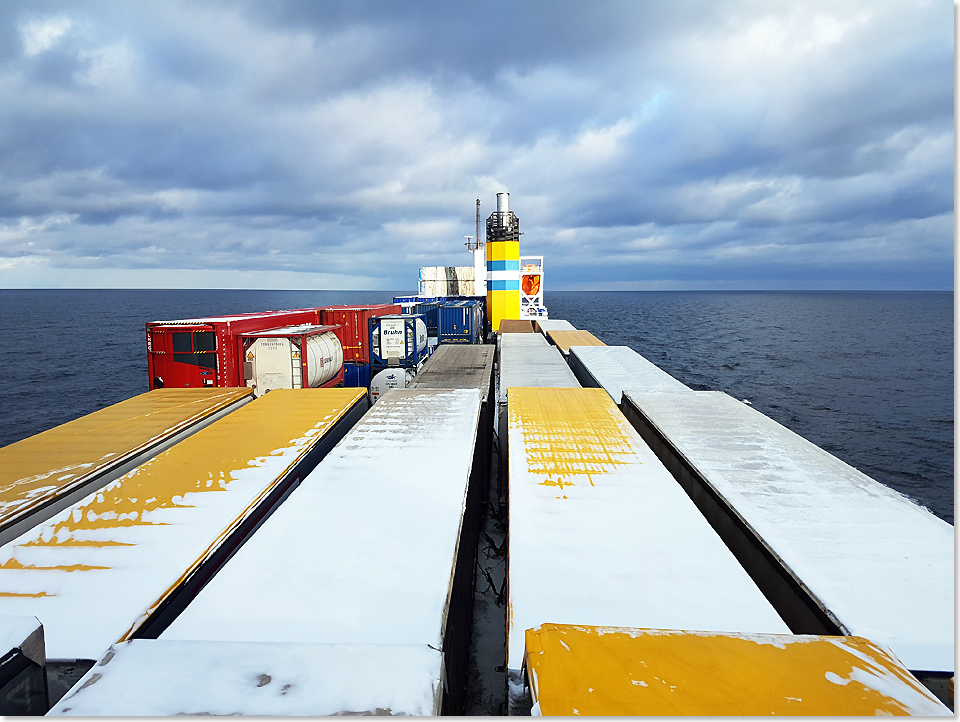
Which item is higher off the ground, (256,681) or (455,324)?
(455,324)

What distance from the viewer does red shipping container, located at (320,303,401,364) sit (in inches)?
1054

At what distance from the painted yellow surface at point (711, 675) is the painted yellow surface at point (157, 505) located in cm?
408

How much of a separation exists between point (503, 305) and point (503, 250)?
4679mm

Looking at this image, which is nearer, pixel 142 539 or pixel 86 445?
pixel 142 539

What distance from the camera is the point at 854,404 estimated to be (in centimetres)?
3584

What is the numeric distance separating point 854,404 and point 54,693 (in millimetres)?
45355

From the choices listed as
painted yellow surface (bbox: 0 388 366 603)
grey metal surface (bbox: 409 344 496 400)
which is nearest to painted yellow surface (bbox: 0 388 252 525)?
painted yellow surface (bbox: 0 388 366 603)

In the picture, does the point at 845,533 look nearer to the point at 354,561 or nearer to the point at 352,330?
the point at 354,561

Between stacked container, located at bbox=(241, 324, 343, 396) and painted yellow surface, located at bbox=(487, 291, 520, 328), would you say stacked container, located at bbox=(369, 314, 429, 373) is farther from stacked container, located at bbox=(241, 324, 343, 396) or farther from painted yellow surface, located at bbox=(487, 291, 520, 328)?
painted yellow surface, located at bbox=(487, 291, 520, 328)

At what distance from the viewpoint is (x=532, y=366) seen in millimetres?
18719

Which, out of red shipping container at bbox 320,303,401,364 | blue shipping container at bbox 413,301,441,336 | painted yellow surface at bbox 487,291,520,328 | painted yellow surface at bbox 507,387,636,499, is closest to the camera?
painted yellow surface at bbox 507,387,636,499

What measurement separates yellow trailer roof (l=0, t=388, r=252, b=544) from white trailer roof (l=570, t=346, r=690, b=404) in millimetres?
11117

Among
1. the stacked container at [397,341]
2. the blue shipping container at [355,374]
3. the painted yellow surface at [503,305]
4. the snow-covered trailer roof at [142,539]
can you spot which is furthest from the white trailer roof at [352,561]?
the painted yellow surface at [503,305]

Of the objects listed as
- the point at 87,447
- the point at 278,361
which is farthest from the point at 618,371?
the point at 87,447
